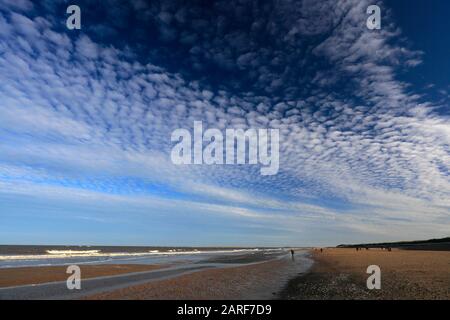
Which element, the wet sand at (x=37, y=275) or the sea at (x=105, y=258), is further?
the sea at (x=105, y=258)

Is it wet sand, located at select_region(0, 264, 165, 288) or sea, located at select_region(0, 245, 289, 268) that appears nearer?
wet sand, located at select_region(0, 264, 165, 288)

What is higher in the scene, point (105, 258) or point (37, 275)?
point (37, 275)

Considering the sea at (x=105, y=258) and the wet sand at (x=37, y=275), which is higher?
the wet sand at (x=37, y=275)

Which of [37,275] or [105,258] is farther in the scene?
[105,258]

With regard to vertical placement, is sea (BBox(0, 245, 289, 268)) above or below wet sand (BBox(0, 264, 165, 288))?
below
